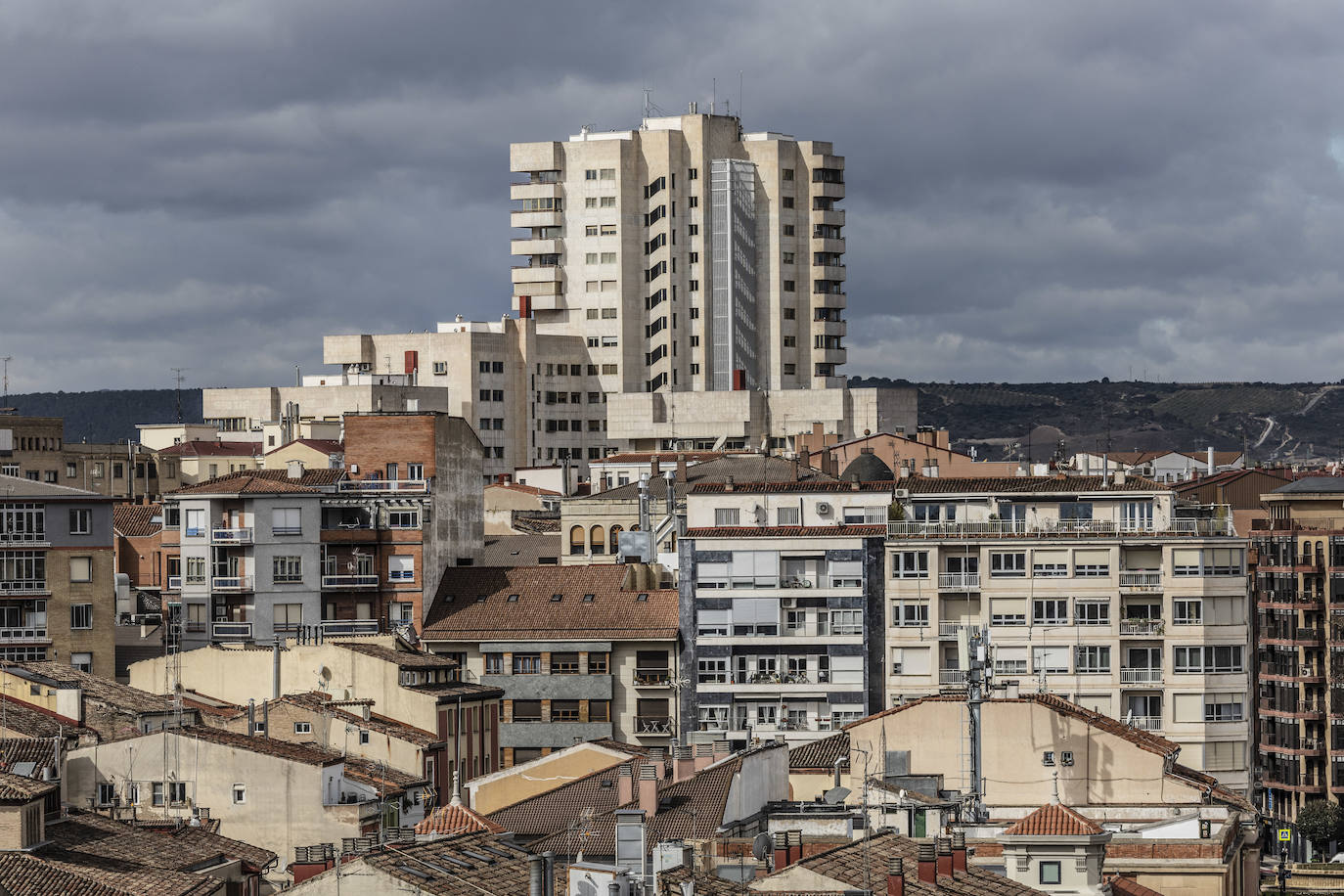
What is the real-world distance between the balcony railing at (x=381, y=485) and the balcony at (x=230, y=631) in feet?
23.7

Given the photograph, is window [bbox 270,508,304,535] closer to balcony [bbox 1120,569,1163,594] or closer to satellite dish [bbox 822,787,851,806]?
balcony [bbox 1120,569,1163,594]

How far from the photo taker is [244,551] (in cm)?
11112

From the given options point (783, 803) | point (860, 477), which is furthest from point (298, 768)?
point (860, 477)

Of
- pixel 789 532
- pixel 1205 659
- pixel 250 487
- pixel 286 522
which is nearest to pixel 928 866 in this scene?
pixel 1205 659

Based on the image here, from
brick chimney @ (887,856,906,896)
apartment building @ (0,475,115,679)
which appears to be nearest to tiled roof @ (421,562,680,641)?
apartment building @ (0,475,115,679)

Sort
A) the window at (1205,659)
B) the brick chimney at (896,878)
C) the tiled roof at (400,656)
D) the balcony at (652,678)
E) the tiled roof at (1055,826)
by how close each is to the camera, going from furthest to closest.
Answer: the balcony at (652,678) → the window at (1205,659) → the tiled roof at (400,656) → the tiled roof at (1055,826) → the brick chimney at (896,878)

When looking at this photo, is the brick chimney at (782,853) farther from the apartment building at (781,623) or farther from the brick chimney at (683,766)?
the apartment building at (781,623)

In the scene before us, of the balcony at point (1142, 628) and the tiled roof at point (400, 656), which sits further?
the balcony at point (1142, 628)

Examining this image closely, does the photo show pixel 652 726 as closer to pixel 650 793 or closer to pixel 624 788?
pixel 624 788

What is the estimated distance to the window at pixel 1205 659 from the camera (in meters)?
98.3

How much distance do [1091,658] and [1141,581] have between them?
10.7 feet

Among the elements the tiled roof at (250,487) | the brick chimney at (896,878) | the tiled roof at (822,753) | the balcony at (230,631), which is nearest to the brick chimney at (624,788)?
the tiled roof at (822,753)

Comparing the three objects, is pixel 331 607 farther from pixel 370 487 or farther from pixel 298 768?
pixel 298 768

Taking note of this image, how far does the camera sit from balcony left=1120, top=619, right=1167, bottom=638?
98.8m
